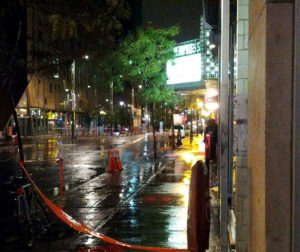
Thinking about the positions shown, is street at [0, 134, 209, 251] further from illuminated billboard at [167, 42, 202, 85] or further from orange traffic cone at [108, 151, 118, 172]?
illuminated billboard at [167, 42, 202, 85]

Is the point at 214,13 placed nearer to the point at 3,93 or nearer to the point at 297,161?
the point at 3,93

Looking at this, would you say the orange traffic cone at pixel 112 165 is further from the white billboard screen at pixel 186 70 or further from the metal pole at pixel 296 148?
the metal pole at pixel 296 148

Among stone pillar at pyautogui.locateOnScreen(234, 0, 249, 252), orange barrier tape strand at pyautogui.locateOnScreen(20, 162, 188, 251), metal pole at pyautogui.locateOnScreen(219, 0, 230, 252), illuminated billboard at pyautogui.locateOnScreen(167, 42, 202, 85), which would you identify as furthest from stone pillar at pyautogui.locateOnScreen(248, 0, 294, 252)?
illuminated billboard at pyautogui.locateOnScreen(167, 42, 202, 85)

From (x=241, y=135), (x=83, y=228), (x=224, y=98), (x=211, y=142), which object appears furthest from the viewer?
(x=211, y=142)

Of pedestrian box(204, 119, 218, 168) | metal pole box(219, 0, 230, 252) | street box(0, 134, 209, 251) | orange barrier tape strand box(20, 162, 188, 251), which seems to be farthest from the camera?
pedestrian box(204, 119, 218, 168)

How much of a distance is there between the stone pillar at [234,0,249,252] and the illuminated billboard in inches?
974

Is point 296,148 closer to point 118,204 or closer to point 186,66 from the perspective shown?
point 118,204

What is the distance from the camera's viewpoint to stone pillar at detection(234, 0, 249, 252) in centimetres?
520

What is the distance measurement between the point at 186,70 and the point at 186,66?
→ 0.28 m

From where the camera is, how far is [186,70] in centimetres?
3188

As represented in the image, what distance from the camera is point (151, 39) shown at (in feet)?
78.4

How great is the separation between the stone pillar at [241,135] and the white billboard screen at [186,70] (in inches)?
965

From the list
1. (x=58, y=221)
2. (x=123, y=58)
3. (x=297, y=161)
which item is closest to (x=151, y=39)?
(x=123, y=58)

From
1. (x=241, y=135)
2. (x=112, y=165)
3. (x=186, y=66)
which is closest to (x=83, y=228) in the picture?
(x=241, y=135)
